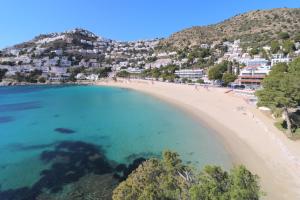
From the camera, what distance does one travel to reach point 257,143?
22.8 m

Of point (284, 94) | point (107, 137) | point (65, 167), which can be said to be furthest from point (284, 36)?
point (65, 167)

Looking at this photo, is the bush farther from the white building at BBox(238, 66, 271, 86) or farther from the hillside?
the white building at BBox(238, 66, 271, 86)

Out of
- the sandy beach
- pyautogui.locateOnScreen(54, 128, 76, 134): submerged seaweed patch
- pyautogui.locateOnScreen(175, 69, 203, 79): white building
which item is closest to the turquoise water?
pyautogui.locateOnScreen(54, 128, 76, 134): submerged seaweed patch

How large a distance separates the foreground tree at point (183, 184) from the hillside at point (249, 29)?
9923 centimetres

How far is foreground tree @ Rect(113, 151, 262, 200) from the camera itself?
8.91 metres

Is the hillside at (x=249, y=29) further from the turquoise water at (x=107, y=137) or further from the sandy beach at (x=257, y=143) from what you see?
the turquoise water at (x=107, y=137)

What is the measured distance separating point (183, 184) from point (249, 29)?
126258 mm

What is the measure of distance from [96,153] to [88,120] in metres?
17.7

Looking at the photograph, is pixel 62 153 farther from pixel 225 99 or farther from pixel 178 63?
pixel 178 63

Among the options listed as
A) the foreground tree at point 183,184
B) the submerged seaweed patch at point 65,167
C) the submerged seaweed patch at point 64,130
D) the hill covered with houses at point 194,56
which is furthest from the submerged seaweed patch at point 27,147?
the hill covered with houses at point 194,56

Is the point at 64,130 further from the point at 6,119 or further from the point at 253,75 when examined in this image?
the point at 253,75

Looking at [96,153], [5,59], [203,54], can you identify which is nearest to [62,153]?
[96,153]

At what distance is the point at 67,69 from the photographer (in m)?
150

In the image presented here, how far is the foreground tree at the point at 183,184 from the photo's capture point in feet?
29.2
